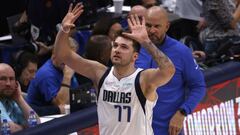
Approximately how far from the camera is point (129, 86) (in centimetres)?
550

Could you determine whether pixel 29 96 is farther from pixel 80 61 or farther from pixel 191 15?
pixel 191 15

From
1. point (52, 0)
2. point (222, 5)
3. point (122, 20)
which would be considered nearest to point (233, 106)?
point (222, 5)

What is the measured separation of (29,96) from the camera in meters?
7.55

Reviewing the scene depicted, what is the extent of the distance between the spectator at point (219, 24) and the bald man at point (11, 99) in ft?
10.2

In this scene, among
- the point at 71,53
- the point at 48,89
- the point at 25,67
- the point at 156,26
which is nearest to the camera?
the point at 71,53

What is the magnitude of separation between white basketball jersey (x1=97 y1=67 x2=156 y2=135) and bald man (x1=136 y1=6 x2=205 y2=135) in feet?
1.88

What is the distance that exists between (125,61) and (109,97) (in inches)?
11.5

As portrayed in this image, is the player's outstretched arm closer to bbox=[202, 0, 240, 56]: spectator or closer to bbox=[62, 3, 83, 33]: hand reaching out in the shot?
bbox=[62, 3, 83, 33]: hand reaching out

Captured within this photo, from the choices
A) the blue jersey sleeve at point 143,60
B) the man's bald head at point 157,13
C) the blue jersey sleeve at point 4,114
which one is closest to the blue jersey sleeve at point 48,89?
the blue jersey sleeve at point 4,114

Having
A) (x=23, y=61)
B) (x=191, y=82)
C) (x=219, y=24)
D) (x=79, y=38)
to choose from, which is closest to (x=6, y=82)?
(x=23, y=61)

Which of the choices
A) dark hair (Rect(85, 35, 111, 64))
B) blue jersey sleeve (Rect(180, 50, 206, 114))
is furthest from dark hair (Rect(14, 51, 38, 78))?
blue jersey sleeve (Rect(180, 50, 206, 114))

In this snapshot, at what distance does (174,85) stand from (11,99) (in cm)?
156

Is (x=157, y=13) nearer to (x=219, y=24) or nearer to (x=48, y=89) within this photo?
(x=48, y=89)

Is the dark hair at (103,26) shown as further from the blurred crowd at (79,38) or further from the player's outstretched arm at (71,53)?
the player's outstretched arm at (71,53)
